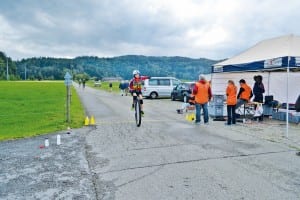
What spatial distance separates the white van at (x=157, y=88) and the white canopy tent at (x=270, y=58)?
48.4 ft

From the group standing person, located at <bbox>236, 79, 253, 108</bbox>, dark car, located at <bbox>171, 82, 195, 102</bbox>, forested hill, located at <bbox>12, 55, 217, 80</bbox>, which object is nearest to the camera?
standing person, located at <bbox>236, 79, 253, 108</bbox>

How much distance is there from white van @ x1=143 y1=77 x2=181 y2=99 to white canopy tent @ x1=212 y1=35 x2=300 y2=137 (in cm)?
1477

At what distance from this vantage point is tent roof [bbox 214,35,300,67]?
1070 centimetres

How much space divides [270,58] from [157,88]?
19177 mm

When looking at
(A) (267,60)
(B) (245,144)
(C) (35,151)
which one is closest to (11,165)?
(C) (35,151)

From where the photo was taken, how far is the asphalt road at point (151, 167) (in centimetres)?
459

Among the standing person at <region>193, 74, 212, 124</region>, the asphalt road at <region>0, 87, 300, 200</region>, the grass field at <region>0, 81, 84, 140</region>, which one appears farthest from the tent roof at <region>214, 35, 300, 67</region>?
the grass field at <region>0, 81, 84, 140</region>

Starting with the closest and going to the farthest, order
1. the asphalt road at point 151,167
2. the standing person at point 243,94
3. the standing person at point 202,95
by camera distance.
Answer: the asphalt road at point 151,167, the standing person at point 202,95, the standing person at point 243,94

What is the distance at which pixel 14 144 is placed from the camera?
26.2 feet

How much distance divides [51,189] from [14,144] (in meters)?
3.93

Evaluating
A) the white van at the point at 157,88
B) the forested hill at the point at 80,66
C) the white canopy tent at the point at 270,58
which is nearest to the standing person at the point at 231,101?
the white canopy tent at the point at 270,58

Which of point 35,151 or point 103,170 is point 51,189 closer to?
point 103,170

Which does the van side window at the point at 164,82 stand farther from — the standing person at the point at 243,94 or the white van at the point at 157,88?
the standing person at the point at 243,94

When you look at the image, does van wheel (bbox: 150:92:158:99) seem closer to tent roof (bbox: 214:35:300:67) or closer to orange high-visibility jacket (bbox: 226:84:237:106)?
tent roof (bbox: 214:35:300:67)
